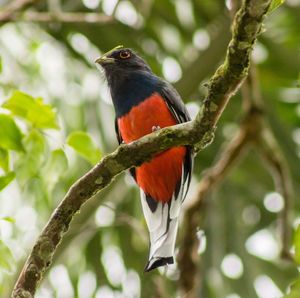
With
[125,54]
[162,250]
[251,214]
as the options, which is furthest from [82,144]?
[251,214]

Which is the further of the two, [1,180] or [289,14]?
[289,14]

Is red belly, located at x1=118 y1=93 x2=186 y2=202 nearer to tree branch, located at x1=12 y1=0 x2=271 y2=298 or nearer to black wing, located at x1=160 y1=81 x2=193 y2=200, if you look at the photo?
black wing, located at x1=160 y1=81 x2=193 y2=200

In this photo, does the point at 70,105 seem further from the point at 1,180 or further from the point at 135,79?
the point at 1,180

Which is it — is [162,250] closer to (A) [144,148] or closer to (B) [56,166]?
(A) [144,148]

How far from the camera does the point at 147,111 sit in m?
4.98

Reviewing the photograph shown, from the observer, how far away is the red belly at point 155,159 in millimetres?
4895

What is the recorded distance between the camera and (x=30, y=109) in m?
3.28

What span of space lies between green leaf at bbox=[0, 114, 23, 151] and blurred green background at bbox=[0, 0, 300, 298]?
5.17 feet

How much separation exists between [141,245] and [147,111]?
115cm

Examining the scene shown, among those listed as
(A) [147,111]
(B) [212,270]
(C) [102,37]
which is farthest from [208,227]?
(C) [102,37]

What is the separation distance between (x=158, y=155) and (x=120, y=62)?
1145mm

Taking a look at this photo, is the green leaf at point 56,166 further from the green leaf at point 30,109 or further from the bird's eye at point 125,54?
the bird's eye at point 125,54

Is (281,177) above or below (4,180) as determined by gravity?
below

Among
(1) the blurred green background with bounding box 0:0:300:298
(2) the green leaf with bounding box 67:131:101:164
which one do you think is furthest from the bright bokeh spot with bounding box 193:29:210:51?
(2) the green leaf with bounding box 67:131:101:164
